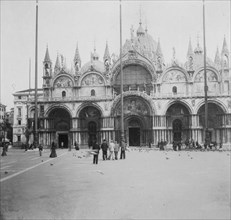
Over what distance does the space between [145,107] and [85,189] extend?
35.4 metres

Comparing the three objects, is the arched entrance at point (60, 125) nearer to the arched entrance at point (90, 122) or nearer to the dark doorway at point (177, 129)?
the arched entrance at point (90, 122)

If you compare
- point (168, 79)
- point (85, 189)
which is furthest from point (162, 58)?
point (85, 189)

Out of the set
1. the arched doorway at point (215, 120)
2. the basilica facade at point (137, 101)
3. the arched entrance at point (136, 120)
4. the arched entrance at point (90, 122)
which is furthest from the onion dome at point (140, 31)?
the arched doorway at point (215, 120)

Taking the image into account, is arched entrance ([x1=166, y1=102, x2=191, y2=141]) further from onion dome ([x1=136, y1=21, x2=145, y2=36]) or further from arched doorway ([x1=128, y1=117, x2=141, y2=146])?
onion dome ([x1=136, y1=21, x2=145, y2=36])

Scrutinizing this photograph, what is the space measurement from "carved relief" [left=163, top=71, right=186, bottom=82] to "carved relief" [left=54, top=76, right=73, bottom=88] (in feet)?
42.8

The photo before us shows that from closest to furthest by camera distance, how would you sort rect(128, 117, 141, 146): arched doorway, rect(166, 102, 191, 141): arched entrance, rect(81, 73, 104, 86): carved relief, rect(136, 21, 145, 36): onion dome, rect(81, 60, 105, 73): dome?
rect(166, 102, 191, 141): arched entrance < rect(128, 117, 141, 146): arched doorway < rect(81, 60, 105, 73): dome < rect(81, 73, 104, 86): carved relief < rect(136, 21, 145, 36): onion dome

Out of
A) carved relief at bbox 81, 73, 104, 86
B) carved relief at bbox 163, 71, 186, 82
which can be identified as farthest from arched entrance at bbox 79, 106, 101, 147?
carved relief at bbox 163, 71, 186, 82

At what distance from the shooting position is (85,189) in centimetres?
853

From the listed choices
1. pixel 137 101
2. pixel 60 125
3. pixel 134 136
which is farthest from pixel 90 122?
pixel 137 101

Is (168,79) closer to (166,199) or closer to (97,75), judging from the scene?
(97,75)

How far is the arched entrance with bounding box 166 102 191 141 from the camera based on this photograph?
4269 centimetres

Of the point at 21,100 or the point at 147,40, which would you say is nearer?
the point at 147,40

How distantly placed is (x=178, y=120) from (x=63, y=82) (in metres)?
16.5

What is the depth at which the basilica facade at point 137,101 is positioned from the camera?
138 ft
